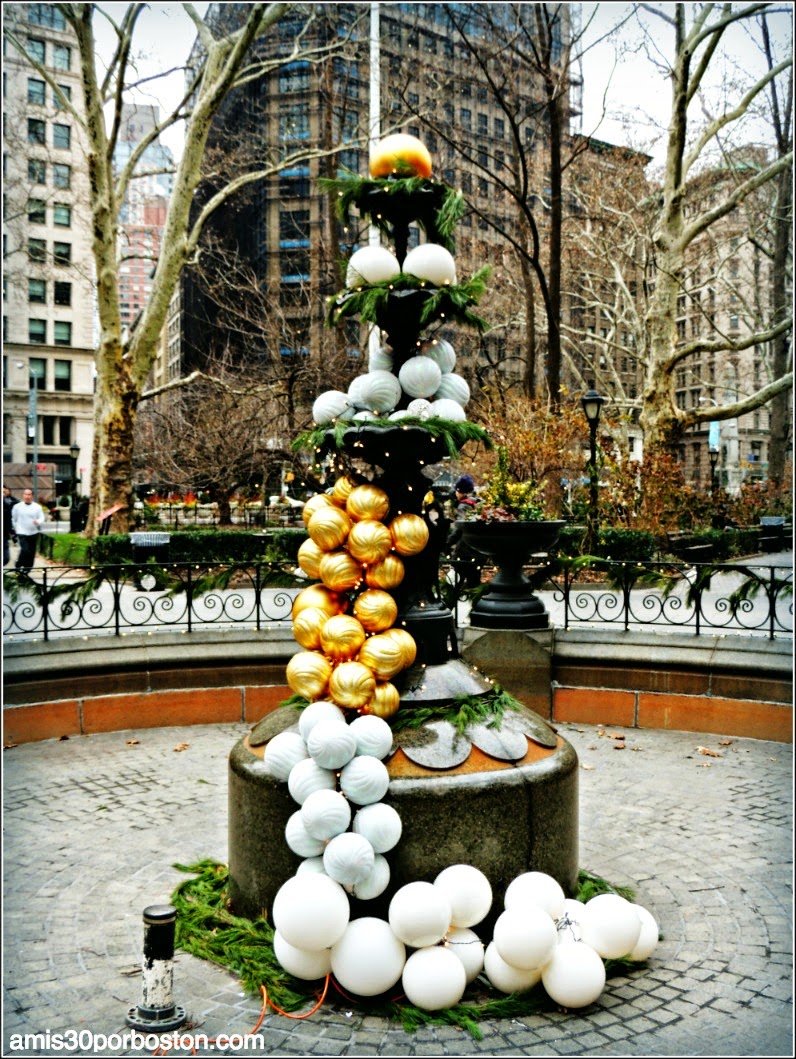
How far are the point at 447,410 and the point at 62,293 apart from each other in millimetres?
66810

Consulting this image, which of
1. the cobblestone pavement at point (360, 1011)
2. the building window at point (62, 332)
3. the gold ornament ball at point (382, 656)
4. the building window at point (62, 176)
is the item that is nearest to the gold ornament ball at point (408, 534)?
the gold ornament ball at point (382, 656)

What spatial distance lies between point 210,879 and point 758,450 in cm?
7601

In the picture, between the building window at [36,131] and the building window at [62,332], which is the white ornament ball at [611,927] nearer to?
the building window at [36,131]

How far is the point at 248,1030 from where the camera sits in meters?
4.01

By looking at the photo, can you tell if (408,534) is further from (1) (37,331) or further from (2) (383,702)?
(1) (37,331)

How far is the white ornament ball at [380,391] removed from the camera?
5.24 meters

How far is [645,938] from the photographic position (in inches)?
181

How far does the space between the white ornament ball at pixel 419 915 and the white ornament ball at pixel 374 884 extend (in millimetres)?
165

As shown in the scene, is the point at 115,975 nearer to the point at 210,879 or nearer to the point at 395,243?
the point at 210,879

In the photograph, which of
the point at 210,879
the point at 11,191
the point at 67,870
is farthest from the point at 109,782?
the point at 11,191

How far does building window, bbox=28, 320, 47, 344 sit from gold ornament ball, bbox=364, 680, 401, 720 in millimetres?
64049

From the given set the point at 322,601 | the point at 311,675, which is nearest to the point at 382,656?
the point at 311,675

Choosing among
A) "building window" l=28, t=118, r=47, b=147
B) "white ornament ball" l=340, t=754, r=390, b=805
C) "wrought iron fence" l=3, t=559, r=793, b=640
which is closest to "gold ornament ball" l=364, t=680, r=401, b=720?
"white ornament ball" l=340, t=754, r=390, b=805

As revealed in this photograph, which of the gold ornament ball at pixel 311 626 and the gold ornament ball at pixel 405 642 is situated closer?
the gold ornament ball at pixel 405 642
